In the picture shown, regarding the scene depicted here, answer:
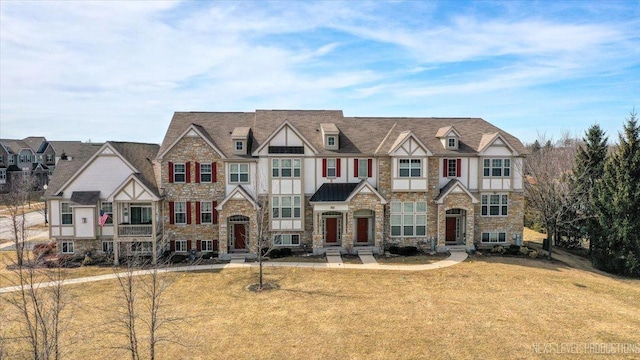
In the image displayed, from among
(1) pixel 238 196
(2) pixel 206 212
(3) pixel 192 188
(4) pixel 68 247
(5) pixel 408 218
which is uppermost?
(3) pixel 192 188

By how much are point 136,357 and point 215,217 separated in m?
17.7

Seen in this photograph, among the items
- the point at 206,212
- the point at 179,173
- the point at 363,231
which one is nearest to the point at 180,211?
the point at 206,212

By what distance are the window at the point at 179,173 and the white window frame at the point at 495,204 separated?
86.3 ft

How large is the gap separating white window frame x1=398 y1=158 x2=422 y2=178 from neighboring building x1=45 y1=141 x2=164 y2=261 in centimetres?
2026

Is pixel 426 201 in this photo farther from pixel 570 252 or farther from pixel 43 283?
pixel 43 283

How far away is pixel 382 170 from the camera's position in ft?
108

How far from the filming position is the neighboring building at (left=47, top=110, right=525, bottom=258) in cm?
3052

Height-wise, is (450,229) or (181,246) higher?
(450,229)

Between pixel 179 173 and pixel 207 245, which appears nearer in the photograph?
pixel 179 173

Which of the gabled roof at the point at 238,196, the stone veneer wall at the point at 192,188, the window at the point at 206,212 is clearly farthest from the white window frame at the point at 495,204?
the window at the point at 206,212

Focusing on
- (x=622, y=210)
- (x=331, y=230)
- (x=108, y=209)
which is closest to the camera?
(x=622, y=210)

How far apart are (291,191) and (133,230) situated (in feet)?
42.8

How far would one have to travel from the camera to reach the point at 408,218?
32.7 meters

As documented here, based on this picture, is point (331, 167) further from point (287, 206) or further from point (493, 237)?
point (493, 237)
